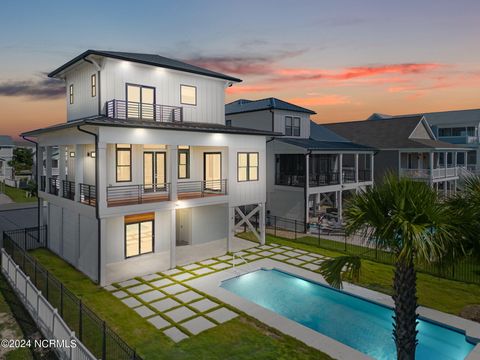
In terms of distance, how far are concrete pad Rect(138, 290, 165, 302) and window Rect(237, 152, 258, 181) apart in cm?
877

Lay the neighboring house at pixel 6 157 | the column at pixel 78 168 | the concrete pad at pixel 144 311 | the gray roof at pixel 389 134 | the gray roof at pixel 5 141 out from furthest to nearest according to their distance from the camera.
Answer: the gray roof at pixel 5 141 < the neighboring house at pixel 6 157 < the gray roof at pixel 389 134 < the column at pixel 78 168 < the concrete pad at pixel 144 311

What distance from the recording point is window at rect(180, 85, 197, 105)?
811 inches

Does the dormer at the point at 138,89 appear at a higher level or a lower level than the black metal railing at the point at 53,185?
higher

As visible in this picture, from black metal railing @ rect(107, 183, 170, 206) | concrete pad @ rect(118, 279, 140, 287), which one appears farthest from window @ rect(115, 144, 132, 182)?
concrete pad @ rect(118, 279, 140, 287)

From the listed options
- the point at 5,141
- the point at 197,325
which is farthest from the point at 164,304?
the point at 5,141

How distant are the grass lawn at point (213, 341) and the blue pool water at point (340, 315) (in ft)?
6.86

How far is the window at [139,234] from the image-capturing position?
17172 mm

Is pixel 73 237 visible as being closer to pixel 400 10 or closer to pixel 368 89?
pixel 400 10

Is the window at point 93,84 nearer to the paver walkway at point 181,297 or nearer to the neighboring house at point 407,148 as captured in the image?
the paver walkway at point 181,297

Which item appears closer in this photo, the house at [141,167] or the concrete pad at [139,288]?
the concrete pad at [139,288]

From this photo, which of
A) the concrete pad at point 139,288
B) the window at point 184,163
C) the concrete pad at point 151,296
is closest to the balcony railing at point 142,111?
the window at point 184,163

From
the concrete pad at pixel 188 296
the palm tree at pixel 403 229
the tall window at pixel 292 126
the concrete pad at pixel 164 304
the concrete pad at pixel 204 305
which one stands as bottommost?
the concrete pad at pixel 204 305

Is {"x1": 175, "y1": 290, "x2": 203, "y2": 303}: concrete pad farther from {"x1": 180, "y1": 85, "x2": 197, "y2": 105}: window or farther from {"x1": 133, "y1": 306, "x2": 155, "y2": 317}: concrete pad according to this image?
{"x1": 180, "y1": 85, "x2": 197, "y2": 105}: window

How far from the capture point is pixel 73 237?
1839cm
